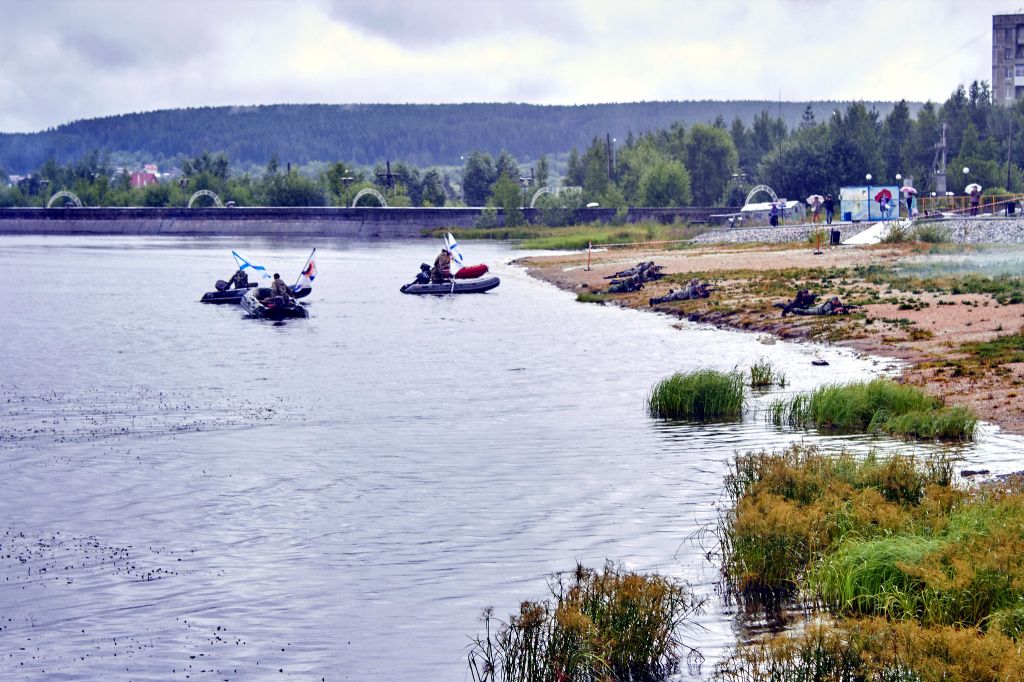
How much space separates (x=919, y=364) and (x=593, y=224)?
138725mm

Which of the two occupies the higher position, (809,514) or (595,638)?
(809,514)

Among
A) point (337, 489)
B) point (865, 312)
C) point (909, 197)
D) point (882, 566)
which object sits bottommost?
point (337, 489)

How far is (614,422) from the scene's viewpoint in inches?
1206

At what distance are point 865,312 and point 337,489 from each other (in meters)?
27.6

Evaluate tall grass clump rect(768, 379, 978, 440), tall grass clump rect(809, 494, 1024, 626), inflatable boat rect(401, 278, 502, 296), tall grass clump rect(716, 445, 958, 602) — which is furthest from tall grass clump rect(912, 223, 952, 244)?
tall grass clump rect(809, 494, 1024, 626)

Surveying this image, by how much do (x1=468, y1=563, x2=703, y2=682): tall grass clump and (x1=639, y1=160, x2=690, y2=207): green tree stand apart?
168 metres

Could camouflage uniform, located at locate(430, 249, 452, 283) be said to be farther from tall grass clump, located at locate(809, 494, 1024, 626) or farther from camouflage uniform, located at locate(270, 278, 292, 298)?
tall grass clump, located at locate(809, 494, 1024, 626)

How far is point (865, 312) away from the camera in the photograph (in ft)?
153

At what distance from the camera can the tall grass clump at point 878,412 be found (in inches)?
1000

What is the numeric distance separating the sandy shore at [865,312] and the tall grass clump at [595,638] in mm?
14015

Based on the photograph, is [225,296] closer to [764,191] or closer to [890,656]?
[890,656]

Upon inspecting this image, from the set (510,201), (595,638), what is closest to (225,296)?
(595,638)

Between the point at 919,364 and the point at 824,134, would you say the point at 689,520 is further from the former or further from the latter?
the point at 824,134

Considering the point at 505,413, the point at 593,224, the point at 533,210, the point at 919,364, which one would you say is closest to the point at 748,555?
the point at 505,413
